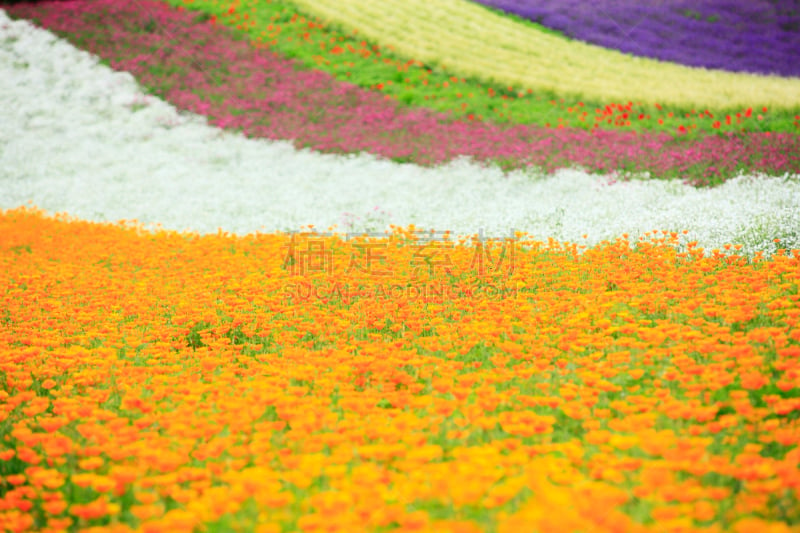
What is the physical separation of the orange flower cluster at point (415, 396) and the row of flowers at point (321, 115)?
4.82 m

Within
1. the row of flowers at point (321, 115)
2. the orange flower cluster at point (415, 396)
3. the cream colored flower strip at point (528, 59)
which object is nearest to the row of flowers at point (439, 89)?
the cream colored flower strip at point (528, 59)

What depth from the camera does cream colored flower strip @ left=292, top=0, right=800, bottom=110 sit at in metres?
15.3

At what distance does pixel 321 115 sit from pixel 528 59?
24.0ft

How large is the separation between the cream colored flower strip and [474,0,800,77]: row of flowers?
797 millimetres

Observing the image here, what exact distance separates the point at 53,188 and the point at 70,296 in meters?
10.0

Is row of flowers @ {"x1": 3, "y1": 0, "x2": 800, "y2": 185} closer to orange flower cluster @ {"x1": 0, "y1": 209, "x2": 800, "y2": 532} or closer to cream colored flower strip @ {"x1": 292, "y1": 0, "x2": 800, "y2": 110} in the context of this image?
cream colored flower strip @ {"x1": 292, "y1": 0, "x2": 800, "y2": 110}

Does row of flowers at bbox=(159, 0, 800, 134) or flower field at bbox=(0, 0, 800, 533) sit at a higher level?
row of flowers at bbox=(159, 0, 800, 134)

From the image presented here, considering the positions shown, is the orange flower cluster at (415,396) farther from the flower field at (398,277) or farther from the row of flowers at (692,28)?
the row of flowers at (692,28)

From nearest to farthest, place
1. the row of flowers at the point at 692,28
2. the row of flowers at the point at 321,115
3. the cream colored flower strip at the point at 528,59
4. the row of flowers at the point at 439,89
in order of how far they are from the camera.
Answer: the row of flowers at the point at 321,115 → the row of flowers at the point at 439,89 → the cream colored flower strip at the point at 528,59 → the row of flowers at the point at 692,28

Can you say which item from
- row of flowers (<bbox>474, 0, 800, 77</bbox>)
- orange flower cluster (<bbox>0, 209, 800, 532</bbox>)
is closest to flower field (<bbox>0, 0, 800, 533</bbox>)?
orange flower cluster (<bbox>0, 209, 800, 532</bbox>)

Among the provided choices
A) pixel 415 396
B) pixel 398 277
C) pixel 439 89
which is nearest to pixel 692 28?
pixel 439 89

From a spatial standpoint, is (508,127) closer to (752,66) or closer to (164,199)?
(752,66)

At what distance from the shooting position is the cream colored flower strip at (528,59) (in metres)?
15.3

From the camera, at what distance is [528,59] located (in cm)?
1984
